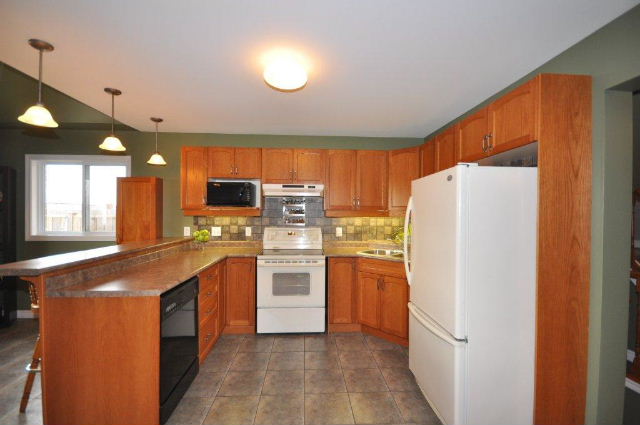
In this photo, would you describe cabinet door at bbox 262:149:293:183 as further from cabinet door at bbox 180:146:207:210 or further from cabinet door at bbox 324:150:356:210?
cabinet door at bbox 180:146:207:210

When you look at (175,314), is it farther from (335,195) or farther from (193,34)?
(335,195)

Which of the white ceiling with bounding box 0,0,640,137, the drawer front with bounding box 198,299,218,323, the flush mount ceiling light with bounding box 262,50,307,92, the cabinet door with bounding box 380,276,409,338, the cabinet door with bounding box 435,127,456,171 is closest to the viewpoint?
the white ceiling with bounding box 0,0,640,137

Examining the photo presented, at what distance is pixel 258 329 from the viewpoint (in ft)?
9.88

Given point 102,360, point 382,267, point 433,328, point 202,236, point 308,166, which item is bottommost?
point 102,360

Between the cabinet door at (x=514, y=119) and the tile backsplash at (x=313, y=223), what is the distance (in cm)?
200

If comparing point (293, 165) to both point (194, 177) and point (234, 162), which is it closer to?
point (234, 162)

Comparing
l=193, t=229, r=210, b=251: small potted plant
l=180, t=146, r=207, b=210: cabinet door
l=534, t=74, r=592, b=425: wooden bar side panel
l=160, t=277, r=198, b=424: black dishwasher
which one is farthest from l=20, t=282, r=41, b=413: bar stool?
l=534, t=74, r=592, b=425: wooden bar side panel

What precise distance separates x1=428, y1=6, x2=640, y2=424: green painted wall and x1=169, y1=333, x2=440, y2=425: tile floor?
1.00 m

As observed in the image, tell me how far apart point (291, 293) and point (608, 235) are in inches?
102

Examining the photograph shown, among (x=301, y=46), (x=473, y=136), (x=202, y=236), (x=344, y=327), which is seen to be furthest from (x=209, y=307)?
(x=473, y=136)

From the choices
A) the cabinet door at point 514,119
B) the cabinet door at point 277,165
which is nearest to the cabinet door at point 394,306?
the cabinet door at point 514,119

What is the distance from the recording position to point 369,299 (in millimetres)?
3066

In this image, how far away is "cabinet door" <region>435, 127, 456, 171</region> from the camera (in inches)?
96.3

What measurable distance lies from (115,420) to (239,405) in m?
0.74
